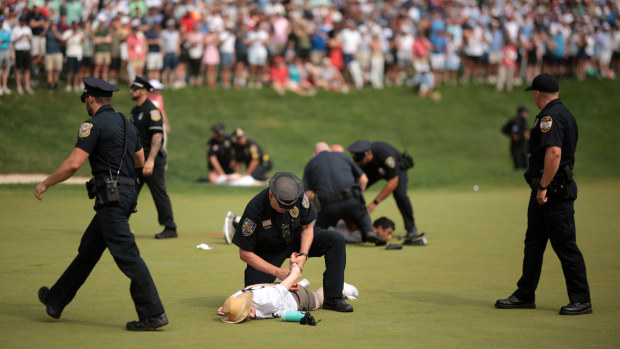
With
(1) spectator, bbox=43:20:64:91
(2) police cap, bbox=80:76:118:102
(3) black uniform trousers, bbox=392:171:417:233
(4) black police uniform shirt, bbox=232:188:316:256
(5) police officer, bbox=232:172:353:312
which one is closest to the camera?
(2) police cap, bbox=80:76:118:102

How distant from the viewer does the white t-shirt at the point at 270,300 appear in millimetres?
7473

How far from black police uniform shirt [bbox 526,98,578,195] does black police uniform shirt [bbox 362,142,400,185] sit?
4.80m

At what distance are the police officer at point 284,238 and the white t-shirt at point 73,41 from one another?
690 inches

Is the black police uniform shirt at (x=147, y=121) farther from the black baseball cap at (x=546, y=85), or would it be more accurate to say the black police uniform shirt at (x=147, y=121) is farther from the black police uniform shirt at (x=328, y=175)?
the black baseball cap at (x=546, y=85)

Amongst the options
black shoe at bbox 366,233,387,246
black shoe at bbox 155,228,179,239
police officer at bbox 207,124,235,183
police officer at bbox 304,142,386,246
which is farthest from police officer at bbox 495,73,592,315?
police officer at bbox 207,124,235,183

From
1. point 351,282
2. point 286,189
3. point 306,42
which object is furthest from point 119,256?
point 306,42

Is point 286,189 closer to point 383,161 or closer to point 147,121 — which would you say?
point 147,121

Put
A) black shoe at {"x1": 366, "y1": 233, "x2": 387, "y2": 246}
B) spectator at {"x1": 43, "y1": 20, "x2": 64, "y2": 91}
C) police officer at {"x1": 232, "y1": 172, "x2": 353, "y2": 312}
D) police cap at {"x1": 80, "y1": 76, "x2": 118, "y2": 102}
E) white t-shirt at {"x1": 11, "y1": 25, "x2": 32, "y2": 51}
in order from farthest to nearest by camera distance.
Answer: spectator at {"x1": 43, "y1": 20, "x2": 64, "y2": 91}
white t-shirt at {"x1": 11, "y1": 25, "x2": 32, "y2": 51}
black shoe at {"x1": 366, "y1": 233, "x2": 387, "y2": 246}
police officer at {"x1": 232, "y1": 172, "x2": 353, "y2": 312}
police cap at {"x1": 80, "y1": 76, "x2": 118, "y2": 102}

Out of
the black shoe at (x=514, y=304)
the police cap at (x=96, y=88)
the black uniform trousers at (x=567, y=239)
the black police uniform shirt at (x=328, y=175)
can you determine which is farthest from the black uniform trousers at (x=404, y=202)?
the police cap at (x=96, y=88)

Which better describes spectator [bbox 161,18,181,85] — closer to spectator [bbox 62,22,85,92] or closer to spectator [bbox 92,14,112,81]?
spectator [bbox 92,14,112,81]

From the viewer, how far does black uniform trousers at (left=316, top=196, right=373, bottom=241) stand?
1213 cm

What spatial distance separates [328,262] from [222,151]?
14041 mm

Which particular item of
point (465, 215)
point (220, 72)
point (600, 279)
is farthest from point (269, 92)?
point (600, 279)

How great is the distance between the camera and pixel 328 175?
39.8 ft
